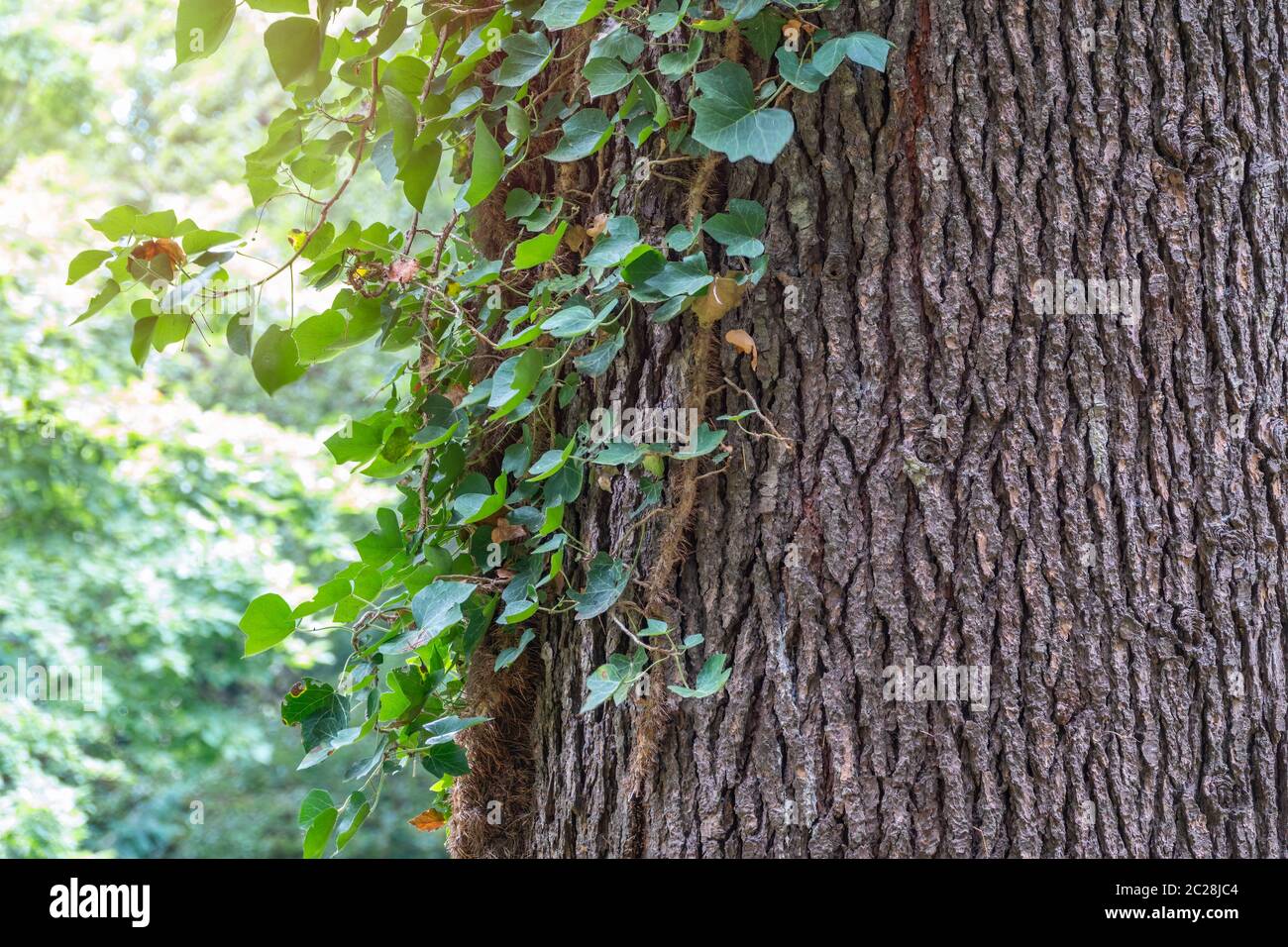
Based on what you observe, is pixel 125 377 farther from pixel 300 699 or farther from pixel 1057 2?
pixel 1057 2

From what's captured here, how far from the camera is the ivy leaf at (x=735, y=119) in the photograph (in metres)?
1.03

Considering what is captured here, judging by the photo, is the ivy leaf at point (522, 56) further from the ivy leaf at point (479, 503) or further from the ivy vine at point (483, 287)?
the ivy leaf at point (479, 503)

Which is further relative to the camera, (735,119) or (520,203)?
(520,203)

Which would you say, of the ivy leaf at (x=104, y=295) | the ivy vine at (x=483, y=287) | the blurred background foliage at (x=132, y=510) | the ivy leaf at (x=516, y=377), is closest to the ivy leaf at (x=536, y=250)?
the ivy vine at (x=483, y=287)

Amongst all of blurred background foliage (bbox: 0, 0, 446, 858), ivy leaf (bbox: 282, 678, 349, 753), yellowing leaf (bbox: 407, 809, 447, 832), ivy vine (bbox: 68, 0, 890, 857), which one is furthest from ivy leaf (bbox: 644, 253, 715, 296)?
blurred background foliage (bbox: 0, 0, 446, 858)

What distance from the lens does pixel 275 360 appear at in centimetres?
138

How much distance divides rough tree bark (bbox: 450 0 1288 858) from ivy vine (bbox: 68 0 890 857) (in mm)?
91

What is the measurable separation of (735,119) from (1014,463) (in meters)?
0.51

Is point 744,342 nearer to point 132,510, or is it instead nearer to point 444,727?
point 444,727

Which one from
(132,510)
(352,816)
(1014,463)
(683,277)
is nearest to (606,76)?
(683,277)

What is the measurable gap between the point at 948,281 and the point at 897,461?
0.22 m

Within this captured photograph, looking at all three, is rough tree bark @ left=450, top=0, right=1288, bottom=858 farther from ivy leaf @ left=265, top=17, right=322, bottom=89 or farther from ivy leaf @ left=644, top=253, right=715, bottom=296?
ivy leaf @ left=265, top=17, right=322, bottom=89
